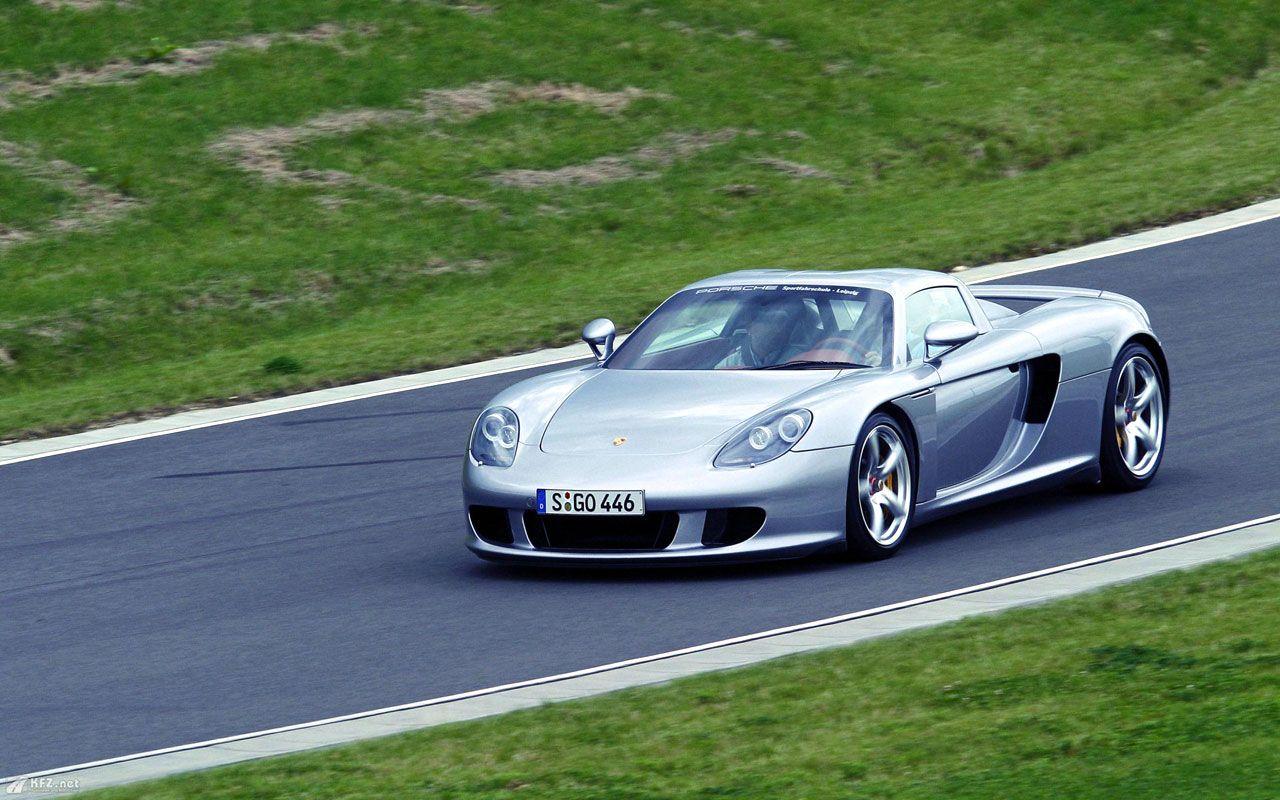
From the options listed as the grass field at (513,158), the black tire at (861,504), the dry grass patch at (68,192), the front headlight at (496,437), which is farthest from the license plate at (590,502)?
the dry grass patch at (68,192)

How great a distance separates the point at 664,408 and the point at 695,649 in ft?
5.98

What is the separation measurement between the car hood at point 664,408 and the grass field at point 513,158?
5.66 meters

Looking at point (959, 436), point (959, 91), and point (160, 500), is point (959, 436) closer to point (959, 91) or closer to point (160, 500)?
point (160, 500)

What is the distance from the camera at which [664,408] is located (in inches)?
361

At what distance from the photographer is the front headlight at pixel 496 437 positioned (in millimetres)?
9203

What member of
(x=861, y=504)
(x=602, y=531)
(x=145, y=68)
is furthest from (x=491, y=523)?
(x=145, y=68)

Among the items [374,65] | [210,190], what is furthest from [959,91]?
[210,190]

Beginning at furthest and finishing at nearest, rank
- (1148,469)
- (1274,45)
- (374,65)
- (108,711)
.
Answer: (1274,45)
(374,65)
(1148,469)
(108,711)

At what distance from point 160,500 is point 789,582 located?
164 inches

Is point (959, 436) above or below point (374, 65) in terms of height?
above

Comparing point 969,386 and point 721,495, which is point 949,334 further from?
point 721,495

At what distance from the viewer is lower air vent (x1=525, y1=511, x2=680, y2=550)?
8742 mm

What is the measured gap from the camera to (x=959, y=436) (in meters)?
9.58

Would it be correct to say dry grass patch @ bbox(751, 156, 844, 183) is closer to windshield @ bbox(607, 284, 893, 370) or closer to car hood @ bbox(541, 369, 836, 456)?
windshield @ bbox(607, 284, 893, 370)
